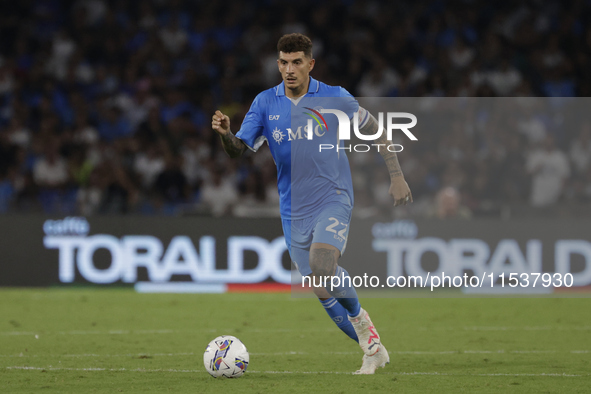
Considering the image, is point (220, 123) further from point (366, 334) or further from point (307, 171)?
point (366, 334)

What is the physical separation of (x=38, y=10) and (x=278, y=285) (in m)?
8.85

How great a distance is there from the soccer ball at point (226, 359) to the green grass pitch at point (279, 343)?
0.27 ft

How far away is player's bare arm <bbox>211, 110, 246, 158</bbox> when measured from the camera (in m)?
5.88

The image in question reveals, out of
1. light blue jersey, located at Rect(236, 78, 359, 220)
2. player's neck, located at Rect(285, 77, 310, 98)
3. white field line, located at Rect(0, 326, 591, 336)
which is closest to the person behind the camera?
light blue jersey, located at Rect(236, 78, 359, 220)

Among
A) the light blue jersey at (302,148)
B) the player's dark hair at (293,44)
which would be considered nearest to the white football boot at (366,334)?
the light blue jersey at (302,148)

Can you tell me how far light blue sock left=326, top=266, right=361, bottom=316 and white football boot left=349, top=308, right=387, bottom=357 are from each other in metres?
0.07

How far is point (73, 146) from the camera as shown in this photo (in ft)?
48.0

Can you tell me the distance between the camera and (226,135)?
19.8 ft

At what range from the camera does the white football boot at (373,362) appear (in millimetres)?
6145

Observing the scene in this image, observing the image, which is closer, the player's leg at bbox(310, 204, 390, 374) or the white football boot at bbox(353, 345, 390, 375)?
the player's leg at bbox(310, 204, 390, 374)

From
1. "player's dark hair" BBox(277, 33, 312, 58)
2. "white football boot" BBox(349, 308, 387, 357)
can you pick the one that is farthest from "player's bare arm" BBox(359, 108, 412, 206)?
"white football boot" BBox(349, 308, 387, 357)

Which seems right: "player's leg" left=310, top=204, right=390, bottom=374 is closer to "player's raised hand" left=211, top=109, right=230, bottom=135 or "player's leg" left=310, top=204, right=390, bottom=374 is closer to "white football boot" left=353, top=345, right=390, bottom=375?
"white football boot" left=353, top=345, right=390, bottom=375

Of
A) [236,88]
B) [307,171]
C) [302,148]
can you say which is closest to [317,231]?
[307,171]

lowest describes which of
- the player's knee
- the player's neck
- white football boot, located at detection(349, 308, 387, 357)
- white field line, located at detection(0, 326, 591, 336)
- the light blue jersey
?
white field line, located at detection(0, 326, 591, 336)
